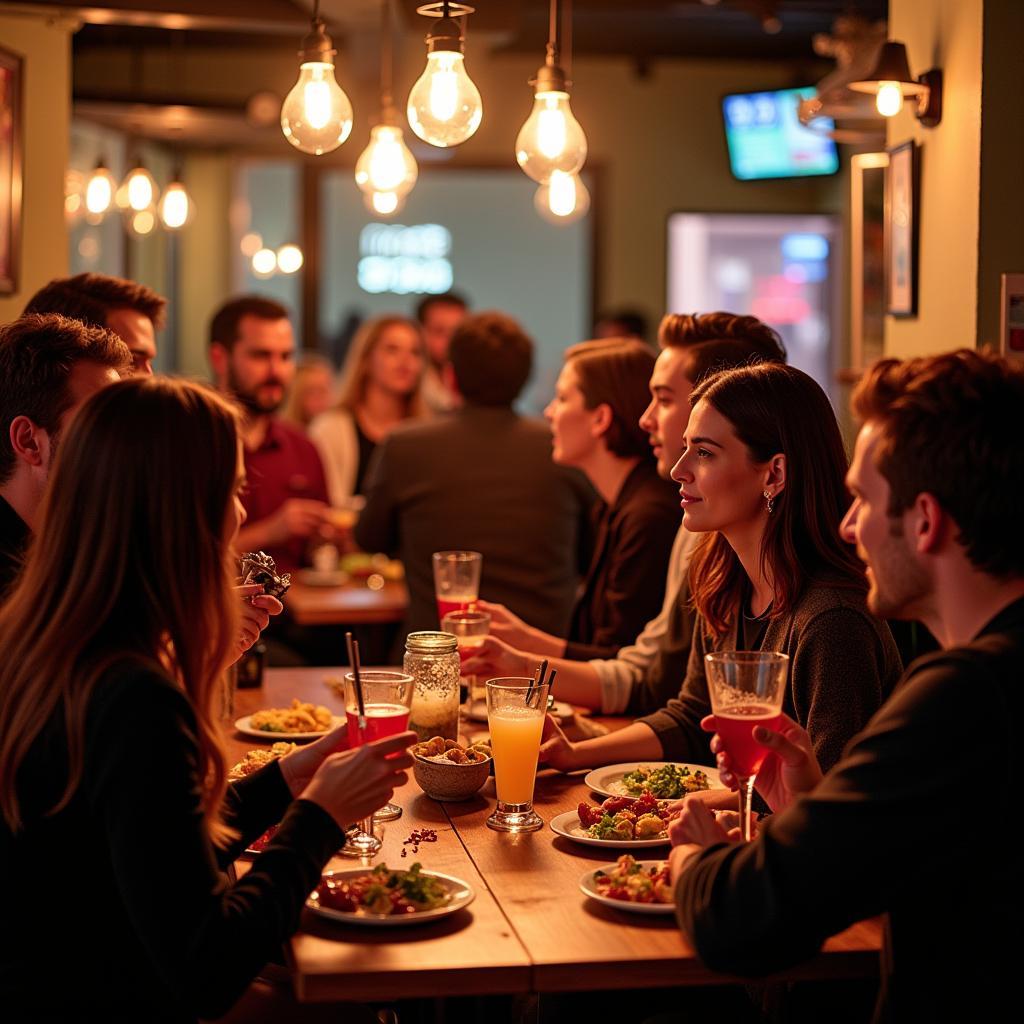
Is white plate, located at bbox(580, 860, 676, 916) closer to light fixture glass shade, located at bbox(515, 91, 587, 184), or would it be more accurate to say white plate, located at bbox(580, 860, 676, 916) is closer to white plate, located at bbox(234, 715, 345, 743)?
white plate, located at bbox(234, 715, 345, 743)

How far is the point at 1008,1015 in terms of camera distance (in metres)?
1.56

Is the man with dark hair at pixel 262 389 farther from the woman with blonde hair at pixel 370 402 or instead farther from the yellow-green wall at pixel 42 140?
the woman with blonde hair at pixel 370 402

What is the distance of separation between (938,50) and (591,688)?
1982mm

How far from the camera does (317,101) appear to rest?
2930 mm

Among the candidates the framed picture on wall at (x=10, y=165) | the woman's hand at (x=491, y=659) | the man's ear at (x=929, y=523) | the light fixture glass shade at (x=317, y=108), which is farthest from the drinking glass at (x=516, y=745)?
the framed picture on wall at (x=10, y=165)

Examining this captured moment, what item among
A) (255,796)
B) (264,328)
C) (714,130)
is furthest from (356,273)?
(255,796)

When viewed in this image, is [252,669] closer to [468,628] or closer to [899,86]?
[468,628]

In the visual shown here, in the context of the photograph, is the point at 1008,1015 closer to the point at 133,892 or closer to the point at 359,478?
the point at 133,892

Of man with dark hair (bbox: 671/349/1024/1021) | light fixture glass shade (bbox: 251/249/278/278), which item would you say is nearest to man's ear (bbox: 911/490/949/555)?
man with dark hair (bbox: 671/349/1024/1021)

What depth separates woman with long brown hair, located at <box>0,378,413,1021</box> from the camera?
1628mm

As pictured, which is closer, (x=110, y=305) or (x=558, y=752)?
(x=558, y=752)

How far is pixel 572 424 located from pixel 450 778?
4.94ft

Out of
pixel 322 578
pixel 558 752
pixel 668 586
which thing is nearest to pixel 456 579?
pixel 668 586

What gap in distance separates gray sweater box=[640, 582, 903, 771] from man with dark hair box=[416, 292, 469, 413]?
16.9 ft
